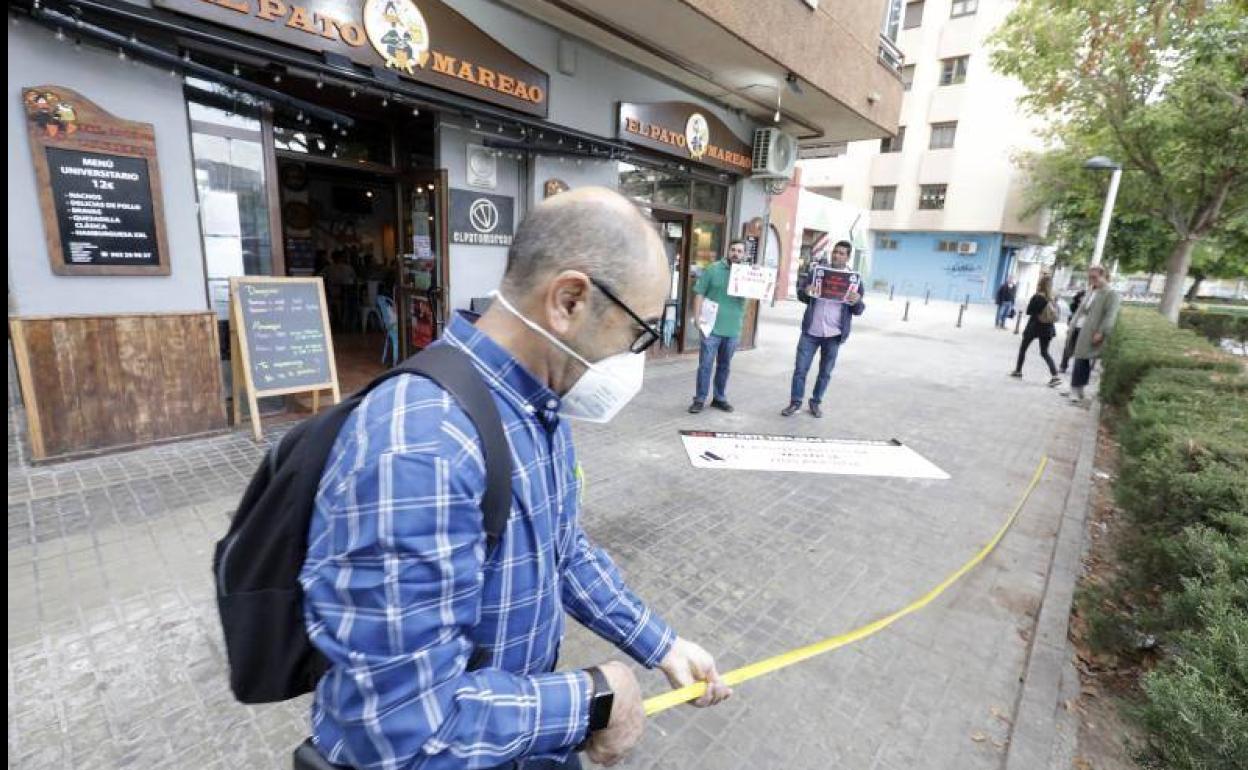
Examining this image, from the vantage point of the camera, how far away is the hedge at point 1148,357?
20.3 feet

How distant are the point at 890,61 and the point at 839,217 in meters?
18.3

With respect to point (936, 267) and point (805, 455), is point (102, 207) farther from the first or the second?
point (936, 267)

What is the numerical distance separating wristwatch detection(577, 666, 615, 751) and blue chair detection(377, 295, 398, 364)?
23.4ft

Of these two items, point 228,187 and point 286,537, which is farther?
point 228,187

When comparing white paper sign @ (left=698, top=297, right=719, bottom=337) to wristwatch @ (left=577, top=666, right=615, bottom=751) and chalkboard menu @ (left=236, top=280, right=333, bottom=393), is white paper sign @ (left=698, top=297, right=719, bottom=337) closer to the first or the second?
chalkboard menu @ (left=236, top=280, right=333, bottom=393)

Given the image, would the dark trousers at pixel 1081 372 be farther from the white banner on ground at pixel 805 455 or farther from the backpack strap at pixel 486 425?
the backpack strap at pixel 486 425

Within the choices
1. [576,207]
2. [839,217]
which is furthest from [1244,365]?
[839,217]

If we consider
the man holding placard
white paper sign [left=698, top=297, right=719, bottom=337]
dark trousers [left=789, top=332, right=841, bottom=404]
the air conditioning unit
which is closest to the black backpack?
white paper sign [left=698, top=297, right=719, bottom=337]

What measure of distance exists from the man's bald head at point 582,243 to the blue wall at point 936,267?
113ft

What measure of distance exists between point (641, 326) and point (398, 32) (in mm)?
5286

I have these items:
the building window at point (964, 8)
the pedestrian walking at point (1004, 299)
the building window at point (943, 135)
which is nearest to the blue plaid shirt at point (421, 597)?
the pedestrian walking at point (1004, 299)

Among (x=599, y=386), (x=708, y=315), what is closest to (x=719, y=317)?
(x=708, y=315)

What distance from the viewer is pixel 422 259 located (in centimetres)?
691

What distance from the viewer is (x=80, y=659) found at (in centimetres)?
263
